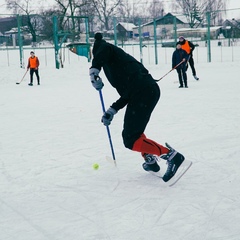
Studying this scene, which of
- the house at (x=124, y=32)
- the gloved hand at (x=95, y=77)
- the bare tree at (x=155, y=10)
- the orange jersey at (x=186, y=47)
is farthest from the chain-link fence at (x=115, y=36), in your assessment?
the bare tree at (x=155, y=10)

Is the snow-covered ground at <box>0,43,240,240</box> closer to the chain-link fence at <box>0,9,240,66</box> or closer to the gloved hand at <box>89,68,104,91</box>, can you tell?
the gloved hand at <box>89,68,104,91</box>

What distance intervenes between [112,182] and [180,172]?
679 millimetres

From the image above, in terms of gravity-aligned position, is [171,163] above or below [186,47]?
below

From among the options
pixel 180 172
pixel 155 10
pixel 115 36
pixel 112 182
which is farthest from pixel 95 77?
pixel 155 10

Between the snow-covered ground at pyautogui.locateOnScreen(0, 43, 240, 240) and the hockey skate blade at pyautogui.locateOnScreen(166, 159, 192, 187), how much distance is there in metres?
0.06

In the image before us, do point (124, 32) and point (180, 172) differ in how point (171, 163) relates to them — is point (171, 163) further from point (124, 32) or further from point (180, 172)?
point (124, 32)

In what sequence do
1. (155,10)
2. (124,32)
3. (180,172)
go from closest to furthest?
(180,172)
(124,32)
(155,10)

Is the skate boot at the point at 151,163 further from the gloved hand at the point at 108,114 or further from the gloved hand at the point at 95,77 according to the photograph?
the gloved hand at the point at 95,77

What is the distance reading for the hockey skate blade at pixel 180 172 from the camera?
4219 millimetres

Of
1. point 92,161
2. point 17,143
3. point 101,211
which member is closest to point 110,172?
point 92,161

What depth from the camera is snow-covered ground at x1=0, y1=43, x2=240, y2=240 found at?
3.20 m

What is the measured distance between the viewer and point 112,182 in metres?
4.37

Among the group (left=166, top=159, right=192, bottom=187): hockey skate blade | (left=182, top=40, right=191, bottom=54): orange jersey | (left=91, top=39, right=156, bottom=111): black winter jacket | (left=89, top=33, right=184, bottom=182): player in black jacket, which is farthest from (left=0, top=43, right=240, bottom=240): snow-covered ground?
(left=182, top=40, right=191, bottom=54): orange jersey

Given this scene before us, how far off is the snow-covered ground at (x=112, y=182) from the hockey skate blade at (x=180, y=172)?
0.19ft
